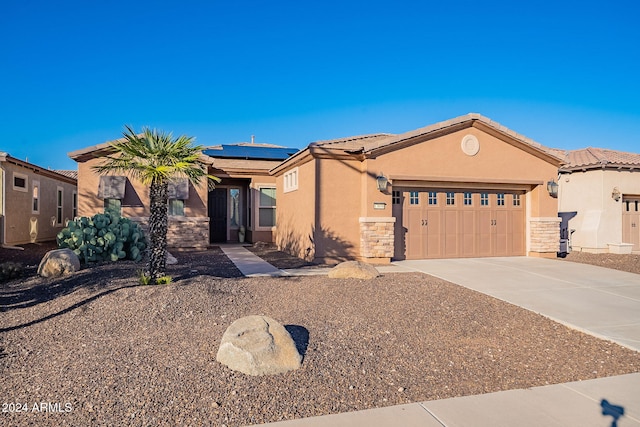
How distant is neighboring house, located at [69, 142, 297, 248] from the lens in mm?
14586

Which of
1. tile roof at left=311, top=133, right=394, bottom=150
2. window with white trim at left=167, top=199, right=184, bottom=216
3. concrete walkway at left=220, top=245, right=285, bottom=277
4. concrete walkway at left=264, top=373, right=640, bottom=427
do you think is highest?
tile roof at left=311, top=133, right=394, bottom=150

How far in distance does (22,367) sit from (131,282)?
2942mm

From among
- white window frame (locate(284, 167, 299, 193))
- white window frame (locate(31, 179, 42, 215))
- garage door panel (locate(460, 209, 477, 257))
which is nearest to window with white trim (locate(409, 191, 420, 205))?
garage door panel (locate(460, 209, 477, 257))

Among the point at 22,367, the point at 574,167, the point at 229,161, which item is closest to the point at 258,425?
the point at 22,367

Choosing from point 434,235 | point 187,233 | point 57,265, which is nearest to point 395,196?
point 434,235

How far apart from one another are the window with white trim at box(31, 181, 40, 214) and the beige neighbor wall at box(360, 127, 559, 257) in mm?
13358

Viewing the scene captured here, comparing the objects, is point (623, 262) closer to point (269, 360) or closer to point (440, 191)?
point (440, 191)

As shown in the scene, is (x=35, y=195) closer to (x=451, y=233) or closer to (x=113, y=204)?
(x=113, y=204)

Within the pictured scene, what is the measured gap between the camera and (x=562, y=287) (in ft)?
27.7

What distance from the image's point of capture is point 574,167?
1662 cm

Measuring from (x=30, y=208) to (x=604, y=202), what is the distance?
22.0 meters

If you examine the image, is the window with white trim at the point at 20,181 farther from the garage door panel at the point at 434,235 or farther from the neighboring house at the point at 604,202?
the neighboring house at the point at 604,202

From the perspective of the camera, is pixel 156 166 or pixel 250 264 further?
pixel 250 264

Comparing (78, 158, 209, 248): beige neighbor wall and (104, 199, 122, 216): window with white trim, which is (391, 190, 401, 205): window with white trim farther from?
(104, 199, 122, 216): window with white trim
